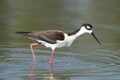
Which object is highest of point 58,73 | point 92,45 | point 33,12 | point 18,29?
point 33,12

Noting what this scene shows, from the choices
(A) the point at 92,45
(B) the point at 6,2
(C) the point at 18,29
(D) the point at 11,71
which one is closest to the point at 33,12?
(B) the point at 6,2

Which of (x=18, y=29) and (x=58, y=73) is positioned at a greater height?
(x=18, y=29)

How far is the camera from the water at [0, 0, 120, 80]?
12469 millimetres

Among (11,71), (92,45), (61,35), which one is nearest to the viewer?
(11,71)

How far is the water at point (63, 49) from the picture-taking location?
12.5m

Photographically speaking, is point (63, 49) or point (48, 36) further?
point (63, 49)

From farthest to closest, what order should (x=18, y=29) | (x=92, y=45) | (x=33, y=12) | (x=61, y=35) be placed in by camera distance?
(x=33, y=12)
(x=18, y=29)
(x=92, y=45)
(x=61, y=35)

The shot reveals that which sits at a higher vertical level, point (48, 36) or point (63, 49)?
point (63, 49)

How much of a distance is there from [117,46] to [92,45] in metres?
0.73

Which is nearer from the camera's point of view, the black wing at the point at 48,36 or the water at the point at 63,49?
the water at the point at 63,49

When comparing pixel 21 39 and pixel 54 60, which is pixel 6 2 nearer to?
pixel 21 39

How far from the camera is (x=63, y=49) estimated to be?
50.7ft

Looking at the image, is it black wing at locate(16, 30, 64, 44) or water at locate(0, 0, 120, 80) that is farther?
black wing at locate(16, 30, 64, 44)

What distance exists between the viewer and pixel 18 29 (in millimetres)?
17281
